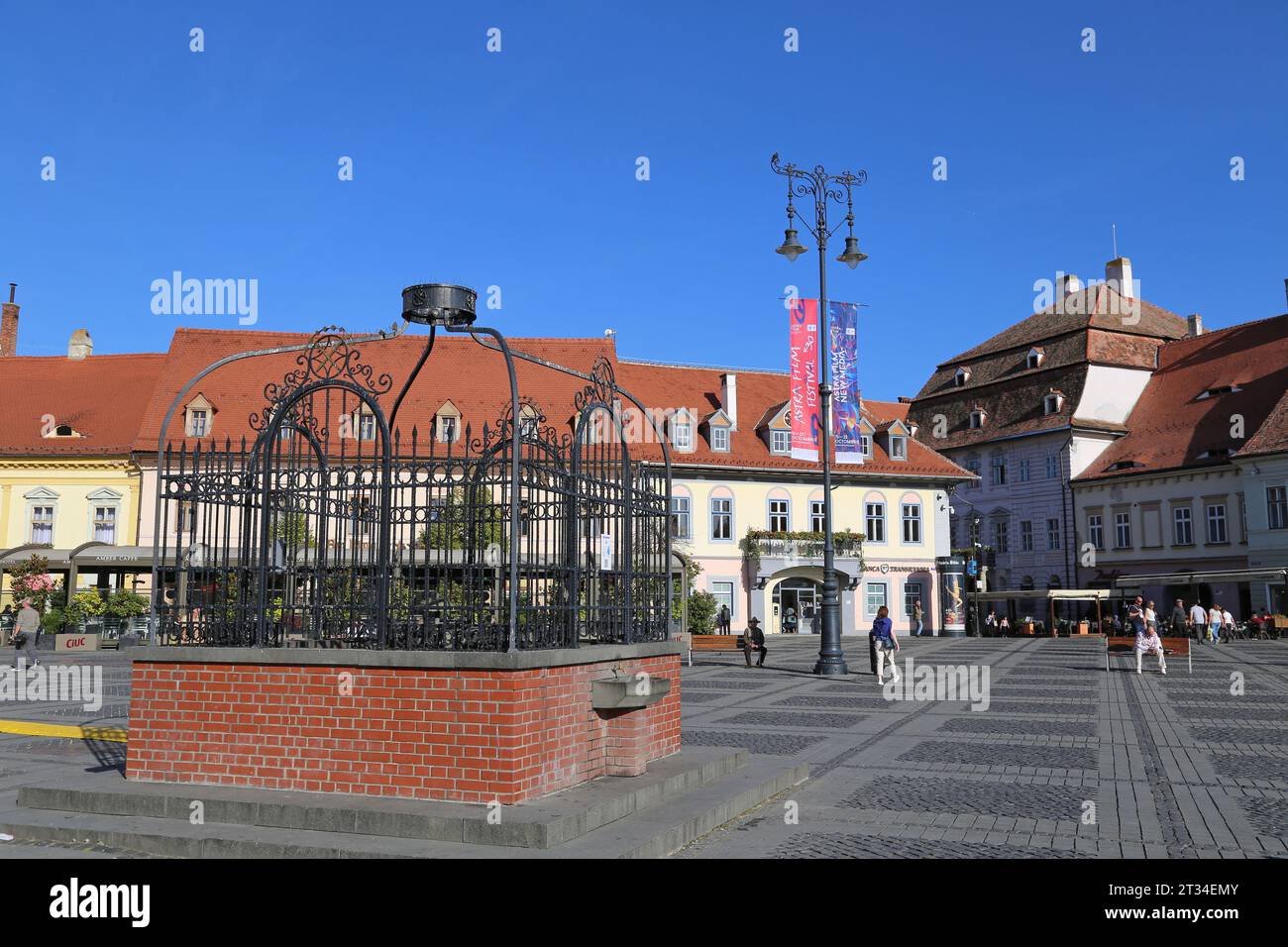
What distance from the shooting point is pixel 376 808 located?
713 cm

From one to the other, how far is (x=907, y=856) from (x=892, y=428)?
44.9 metres

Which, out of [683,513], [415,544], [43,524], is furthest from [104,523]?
[415,544]

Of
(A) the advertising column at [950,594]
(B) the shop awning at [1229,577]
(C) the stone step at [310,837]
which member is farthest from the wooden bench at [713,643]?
(B) the shop awning at [1229,577]

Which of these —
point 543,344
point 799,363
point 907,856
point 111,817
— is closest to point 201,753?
point 111,817

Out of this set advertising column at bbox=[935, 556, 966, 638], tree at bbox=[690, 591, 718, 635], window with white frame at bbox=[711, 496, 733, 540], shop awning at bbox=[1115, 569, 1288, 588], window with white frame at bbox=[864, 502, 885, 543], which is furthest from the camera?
window with white frame at bbox=[864, 502, 885, 543]

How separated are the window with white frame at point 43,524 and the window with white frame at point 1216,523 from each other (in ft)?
164

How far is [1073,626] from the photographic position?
48.3m

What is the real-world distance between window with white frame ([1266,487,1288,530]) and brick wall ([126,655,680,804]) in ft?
150

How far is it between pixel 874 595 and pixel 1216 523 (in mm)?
16019

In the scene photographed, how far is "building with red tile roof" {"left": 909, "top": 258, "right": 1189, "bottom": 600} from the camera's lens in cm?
5650

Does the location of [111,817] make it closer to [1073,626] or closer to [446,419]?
[446,419]

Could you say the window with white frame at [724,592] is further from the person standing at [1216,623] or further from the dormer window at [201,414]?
the dormer window at [201,414]

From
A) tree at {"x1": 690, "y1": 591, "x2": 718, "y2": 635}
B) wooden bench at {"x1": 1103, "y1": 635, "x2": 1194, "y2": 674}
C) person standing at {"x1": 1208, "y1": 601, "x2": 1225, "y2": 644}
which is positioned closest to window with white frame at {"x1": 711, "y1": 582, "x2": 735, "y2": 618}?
tree at {"x1": 690, "y1": 591, "x2": 718, "y2": 635}

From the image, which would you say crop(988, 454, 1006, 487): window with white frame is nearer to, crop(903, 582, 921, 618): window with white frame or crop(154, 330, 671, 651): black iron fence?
crop(903, 582, 921, 618): window with white frame
